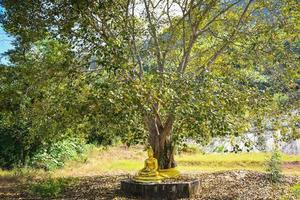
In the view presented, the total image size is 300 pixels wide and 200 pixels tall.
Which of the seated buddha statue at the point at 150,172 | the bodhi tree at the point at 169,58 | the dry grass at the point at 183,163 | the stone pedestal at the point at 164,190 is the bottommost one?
the stone pedestal at the point at 164,190

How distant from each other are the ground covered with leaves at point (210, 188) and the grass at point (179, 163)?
2720mm

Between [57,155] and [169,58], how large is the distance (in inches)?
279

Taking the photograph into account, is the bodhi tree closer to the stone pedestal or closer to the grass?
the stone pedestal

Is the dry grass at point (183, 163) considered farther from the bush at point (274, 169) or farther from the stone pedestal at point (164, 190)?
the stone pedestal at point (164, 190)

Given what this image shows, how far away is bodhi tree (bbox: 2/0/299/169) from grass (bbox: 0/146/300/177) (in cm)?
527

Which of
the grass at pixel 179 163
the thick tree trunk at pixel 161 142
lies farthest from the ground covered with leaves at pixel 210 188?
the grass at pixel 179 163

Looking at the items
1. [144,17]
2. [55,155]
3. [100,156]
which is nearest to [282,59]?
[144,17]

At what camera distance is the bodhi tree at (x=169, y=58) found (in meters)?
8.79

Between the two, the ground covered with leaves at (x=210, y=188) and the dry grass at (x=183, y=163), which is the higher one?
the dry grass at (x=183, y=163)

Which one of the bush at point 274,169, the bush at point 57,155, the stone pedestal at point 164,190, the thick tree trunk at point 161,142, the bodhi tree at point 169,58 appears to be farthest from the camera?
the bush at point 57,155

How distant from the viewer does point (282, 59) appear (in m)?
11.9

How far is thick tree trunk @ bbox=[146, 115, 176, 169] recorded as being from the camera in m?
12.4

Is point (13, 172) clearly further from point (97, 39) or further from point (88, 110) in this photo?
point (97, 39)

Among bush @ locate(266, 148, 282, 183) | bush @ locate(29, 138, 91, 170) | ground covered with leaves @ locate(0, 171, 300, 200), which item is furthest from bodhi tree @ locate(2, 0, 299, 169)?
bush @ locate(29, 138, 91, 170)
